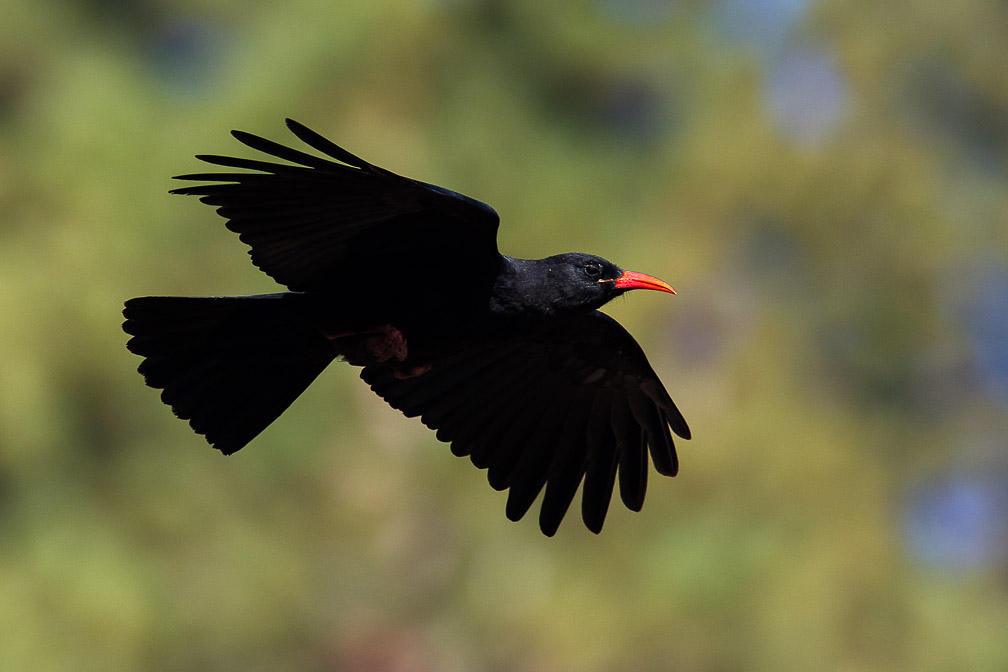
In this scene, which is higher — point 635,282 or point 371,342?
point 635,282

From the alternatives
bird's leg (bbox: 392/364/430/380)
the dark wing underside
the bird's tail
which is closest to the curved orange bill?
the dark wing underside

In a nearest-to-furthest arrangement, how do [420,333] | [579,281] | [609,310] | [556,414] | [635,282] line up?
[420,333] → [579,281] → [635,282] → [556,414] → [609,310]

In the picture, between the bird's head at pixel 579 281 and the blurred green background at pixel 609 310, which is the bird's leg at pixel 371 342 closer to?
the bird's head at pixel 579 281

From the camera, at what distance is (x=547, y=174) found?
12828 millimetres

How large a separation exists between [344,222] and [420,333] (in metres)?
0.57

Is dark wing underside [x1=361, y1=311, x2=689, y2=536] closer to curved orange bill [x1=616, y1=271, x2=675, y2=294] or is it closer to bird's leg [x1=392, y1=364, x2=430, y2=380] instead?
bird's leg [x1=392, y1=364, x2=430, y2=380]

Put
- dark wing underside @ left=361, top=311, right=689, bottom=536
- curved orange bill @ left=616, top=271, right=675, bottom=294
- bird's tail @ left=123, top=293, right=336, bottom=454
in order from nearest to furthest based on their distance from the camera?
bird's tail @ left=123, top=293, right=336, bottom=454 < curved orange bill @ left=616, top=271, right=675, bottom=294 < dark wing underside @ left=361, top=311, right=689, bottom=536

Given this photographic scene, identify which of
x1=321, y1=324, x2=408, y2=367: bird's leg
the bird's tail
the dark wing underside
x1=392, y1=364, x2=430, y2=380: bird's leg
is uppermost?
the dark wing underside

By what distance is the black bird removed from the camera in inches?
194

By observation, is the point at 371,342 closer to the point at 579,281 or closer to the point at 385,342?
the point at 385,342

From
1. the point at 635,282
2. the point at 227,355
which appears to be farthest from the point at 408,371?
the point at 635,282

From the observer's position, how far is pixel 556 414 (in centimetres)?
644

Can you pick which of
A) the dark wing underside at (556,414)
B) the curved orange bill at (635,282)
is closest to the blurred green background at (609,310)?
the dark wing underside at (556,414)

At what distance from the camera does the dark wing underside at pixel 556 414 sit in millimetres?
6262
